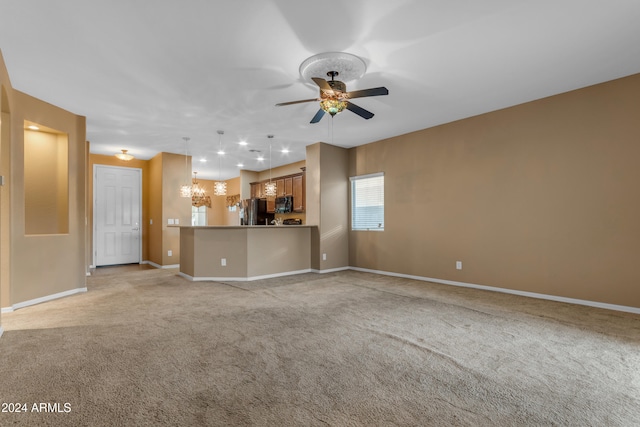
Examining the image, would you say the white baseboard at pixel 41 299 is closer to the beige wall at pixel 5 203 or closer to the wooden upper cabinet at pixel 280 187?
the beige wall at pixel 5 203

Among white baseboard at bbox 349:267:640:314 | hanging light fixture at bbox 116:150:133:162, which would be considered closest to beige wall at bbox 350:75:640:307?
white baseboard at bbox 349:267:640:314

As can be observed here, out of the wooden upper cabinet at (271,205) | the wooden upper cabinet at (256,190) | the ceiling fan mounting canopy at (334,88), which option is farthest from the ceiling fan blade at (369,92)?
the wooden upper cabinet at (256,190)

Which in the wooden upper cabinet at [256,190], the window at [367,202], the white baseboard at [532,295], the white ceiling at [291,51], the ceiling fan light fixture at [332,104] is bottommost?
the white baseboard at [532,295]

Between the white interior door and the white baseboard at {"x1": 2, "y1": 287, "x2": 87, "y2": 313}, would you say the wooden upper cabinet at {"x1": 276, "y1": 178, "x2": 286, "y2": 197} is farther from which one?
the white baseboard at {"x1": 2, "y1": 287, "x2": 87, "y2": 313}

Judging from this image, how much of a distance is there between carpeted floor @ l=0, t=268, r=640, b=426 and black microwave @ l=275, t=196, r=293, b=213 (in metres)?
4.50

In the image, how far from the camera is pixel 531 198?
4.41 m

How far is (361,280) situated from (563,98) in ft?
13.3

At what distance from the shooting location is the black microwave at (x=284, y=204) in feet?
27.7

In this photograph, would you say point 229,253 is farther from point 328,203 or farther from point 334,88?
point 334,88

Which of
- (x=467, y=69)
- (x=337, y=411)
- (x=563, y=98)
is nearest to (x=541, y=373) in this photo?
(x=337, y=411)

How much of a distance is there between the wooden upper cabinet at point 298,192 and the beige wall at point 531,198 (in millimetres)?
2725

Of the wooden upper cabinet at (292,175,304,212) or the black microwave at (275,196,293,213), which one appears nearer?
the wooden upper cabinet at (292,175,304,212)

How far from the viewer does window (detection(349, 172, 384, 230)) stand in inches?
259

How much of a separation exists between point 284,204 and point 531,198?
5780mm
